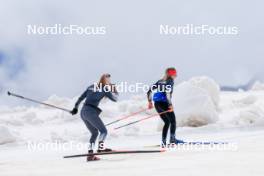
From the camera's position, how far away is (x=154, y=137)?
1741 cm

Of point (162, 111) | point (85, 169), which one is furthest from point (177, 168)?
point (162, 111)

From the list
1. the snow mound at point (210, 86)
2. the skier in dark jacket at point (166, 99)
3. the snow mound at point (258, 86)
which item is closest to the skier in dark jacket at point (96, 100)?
the skier in dark jacket at point (166, 99)

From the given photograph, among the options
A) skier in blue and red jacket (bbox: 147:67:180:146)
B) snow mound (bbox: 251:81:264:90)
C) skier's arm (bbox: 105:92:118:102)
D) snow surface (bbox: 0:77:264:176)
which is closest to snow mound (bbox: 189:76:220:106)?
snow surface (bbox: 0:77:264:176)

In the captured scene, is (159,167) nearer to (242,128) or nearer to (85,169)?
(85,169)

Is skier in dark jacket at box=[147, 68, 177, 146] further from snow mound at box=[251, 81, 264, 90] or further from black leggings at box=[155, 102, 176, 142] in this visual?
snow mound at box=[251, 81, 264, 90]

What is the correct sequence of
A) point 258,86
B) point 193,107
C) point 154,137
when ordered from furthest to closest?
point 258,86 → point 193,107 → point 154,137

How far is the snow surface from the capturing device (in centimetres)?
690

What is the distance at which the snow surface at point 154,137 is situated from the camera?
6898 mm

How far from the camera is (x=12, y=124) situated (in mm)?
28844

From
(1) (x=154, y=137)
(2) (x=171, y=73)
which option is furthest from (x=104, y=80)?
(1) (x=154, y=137)

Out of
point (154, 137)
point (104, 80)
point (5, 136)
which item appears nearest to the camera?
point (104, 80)

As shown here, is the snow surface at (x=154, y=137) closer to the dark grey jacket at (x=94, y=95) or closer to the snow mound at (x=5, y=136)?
the snow mound at (x=5, y=136)

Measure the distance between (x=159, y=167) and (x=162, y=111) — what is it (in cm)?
406

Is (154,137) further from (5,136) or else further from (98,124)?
(98,124)
